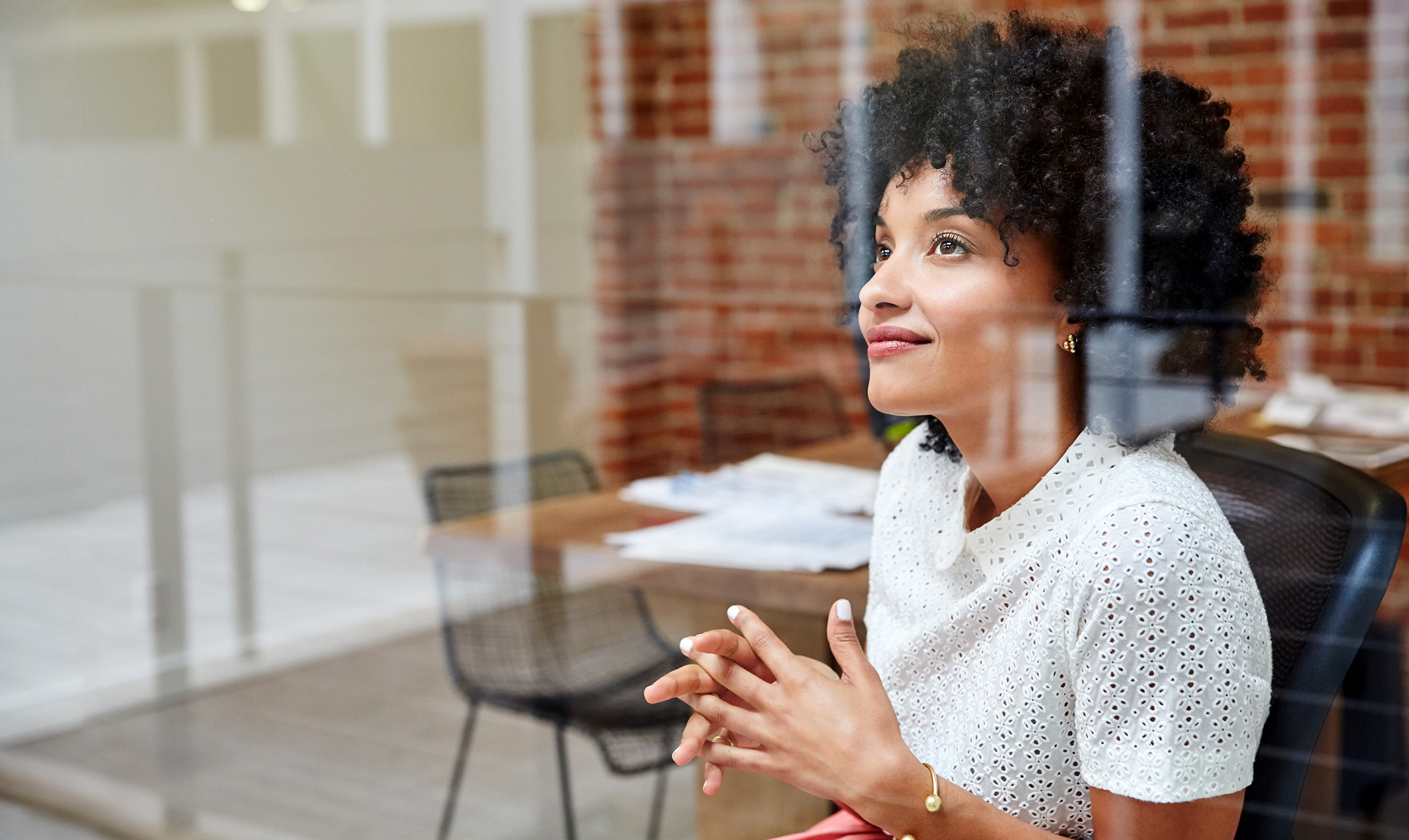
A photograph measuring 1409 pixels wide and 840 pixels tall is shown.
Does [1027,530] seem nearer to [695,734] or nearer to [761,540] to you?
[695,734]

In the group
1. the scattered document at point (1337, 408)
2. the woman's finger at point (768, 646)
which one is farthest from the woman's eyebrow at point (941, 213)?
the scattered document at point (1337, 408)

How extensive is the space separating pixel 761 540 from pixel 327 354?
0.88 m

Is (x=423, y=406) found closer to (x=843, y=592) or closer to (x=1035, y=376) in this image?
(x=843, y=592)

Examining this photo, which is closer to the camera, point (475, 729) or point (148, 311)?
point (475, 729)

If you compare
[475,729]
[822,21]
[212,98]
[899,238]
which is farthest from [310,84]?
[899,238]

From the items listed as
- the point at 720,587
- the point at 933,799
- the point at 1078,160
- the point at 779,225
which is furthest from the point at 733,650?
the point at 779,225

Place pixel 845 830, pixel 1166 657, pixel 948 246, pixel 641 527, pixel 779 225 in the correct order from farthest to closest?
1. pixel 779 225
2. pixel 641 527
3. pixel 845 830
4. pixel 948 246
5. pixel 1166 657

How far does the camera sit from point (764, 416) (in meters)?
2.28

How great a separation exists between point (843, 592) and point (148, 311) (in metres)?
1.17

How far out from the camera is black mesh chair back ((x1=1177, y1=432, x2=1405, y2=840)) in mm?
907

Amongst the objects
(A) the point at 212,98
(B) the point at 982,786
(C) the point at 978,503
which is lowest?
(B) the point at 982,786

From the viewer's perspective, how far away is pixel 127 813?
1.84 meters

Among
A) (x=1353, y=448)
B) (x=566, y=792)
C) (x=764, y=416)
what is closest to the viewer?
(x=1353, y=448)

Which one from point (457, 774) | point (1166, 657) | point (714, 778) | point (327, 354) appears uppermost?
point (327, 354)
